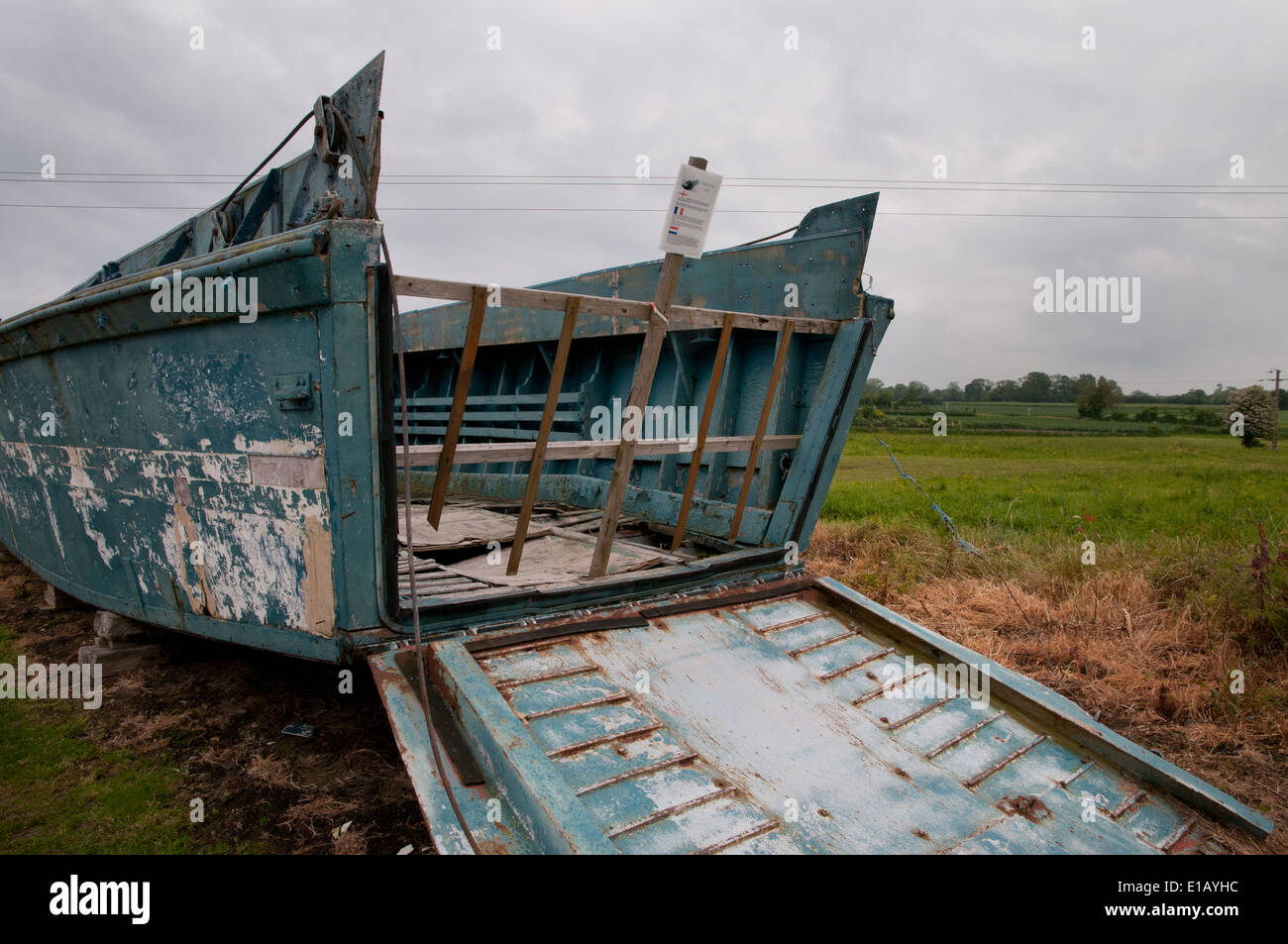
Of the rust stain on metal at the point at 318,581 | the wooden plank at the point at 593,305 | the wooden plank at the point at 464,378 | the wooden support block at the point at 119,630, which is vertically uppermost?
the wooden plank at the point at 593,305

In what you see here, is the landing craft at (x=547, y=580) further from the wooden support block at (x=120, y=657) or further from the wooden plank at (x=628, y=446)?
the wooden support block at (x=120, y=657)

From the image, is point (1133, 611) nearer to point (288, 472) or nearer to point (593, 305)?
point (593, 305)

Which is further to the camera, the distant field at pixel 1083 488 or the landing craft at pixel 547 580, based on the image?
the distant field at pixel 1083 488

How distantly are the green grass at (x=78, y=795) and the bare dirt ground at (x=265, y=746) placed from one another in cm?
7

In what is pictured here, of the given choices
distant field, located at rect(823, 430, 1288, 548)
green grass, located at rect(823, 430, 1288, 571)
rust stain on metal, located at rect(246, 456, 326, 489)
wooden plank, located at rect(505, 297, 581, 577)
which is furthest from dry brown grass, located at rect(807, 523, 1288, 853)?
rust stain on metal, located at rect(246, 456, 326, 489)

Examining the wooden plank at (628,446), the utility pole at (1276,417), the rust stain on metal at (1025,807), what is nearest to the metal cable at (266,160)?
the wooden plank at (628,446)

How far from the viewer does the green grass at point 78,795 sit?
266 cm

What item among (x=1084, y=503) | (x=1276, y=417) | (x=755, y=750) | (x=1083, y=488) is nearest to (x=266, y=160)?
(x=755, y=750)

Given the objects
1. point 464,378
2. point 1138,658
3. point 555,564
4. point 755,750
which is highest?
point 464,378

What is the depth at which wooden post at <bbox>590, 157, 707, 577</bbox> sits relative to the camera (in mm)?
3213

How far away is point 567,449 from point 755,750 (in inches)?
58.2

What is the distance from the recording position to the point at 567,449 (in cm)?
323

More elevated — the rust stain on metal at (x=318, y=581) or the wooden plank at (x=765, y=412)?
the wooden plank at (x=765, y=412)
